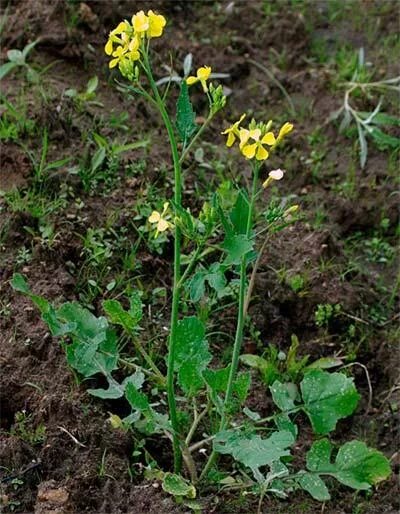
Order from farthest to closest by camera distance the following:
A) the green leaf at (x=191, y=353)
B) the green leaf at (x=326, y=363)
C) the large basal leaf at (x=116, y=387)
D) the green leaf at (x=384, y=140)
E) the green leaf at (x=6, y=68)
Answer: the green leaf at (x=384, y=140) < the green leaf at (x=6, y=68) < the green leaf at (x=326, y=363) < the large basal leaf at (x=116, y=387) < the green leaf at (x=191, y=353)

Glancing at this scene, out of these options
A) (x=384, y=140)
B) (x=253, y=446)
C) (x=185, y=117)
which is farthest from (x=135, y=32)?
(x=384, y=140)

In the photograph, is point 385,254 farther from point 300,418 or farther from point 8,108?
point 8,108

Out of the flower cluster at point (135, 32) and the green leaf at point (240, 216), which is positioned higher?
the flower cluster at point (135, 32)

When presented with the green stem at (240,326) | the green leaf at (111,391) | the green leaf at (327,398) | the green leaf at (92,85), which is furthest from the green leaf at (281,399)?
the green leaf at (92,85)

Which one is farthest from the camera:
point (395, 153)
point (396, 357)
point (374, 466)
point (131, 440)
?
point (395, 153)

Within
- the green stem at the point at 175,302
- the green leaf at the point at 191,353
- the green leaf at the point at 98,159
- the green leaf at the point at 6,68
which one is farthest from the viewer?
the green leaf at the point at 6,68

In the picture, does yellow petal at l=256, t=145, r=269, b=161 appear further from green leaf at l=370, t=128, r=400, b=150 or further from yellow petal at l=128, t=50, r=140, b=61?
green leaf at l=370, t=128, r=400, b=150

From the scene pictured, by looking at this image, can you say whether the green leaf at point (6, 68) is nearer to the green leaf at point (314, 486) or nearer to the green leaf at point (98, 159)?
the green leaf at point (98, 159)

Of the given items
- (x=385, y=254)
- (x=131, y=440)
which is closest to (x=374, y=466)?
(x=131, y=440)
